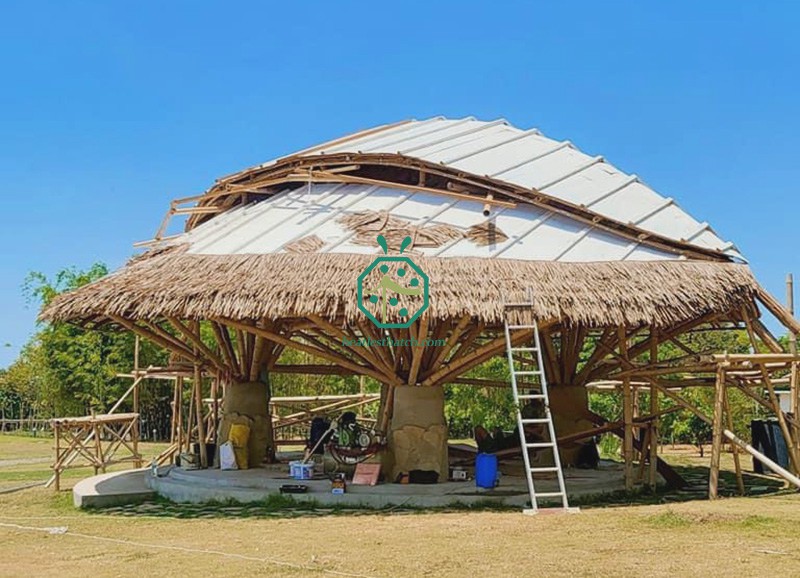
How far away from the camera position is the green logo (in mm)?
11788

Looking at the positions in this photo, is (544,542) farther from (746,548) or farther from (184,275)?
(184,275)

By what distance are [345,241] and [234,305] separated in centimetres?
228

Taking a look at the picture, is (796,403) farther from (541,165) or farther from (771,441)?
(541,165)

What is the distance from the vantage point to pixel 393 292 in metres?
12.0

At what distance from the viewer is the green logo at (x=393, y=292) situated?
11.8 m

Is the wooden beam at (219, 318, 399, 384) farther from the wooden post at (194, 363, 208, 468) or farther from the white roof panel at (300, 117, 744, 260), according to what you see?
the white roof panel at (300, 117, 744, 260)

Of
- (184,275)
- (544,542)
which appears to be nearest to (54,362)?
(184,275)

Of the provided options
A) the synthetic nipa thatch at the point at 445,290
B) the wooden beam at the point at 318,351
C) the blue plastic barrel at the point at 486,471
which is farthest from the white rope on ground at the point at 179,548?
the blue plastic barrel at the point at 486,471

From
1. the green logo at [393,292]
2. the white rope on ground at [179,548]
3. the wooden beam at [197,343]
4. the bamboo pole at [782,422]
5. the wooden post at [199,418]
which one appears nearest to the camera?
the white rope on ground at [179,548]

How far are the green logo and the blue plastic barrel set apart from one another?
2.25 m

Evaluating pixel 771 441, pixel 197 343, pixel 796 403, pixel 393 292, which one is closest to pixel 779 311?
pixel 796 403

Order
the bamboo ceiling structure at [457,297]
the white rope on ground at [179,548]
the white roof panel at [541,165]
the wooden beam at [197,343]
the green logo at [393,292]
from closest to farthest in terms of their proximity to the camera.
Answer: the white rope on ground at [179,548], the green logo at [393,292], the bamboo ceiling structure at [457,297], the wooden beam at [197,343], the white roof panel at [541,165]

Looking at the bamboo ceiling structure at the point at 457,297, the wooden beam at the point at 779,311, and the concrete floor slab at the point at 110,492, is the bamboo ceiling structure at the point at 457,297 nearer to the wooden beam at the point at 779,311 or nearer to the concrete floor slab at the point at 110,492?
the wooden beam at the point at 779,311

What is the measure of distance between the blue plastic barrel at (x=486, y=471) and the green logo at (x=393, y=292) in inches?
88.7
